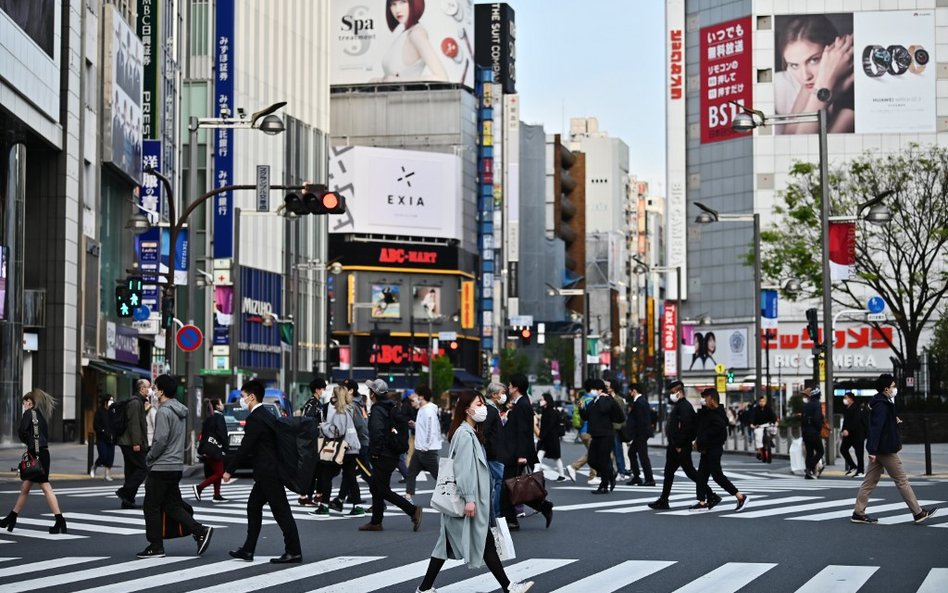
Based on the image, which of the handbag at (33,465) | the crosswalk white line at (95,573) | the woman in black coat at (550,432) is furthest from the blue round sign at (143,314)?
the crosswalk white line at (95,573)

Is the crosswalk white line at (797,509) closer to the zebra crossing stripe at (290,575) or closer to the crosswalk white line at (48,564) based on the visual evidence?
the zebra crossing stripe at (290,575)

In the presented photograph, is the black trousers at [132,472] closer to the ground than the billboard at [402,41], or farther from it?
closer to the ground

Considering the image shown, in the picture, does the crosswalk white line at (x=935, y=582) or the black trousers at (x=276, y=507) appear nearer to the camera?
the crosswalk white line at (x=935, y=582)

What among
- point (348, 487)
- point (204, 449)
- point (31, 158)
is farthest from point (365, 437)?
point (31, 158)

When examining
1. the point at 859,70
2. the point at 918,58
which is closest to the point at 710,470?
the point at 859,70

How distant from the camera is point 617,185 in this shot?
6831 inches

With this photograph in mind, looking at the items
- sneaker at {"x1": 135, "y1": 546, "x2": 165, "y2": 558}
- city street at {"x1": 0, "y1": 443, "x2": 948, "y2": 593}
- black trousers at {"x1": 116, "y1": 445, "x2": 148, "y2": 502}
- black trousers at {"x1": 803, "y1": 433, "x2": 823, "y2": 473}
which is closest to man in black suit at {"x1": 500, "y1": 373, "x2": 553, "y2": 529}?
city street at {"x1": 0, "y1": 443, "x2": 948, "y2": 593}

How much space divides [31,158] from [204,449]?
29922mm

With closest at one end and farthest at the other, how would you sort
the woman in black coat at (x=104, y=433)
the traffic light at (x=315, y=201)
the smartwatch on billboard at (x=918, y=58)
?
the traffic light at (x=315, y=201), the woman in black coat at (x=104, y=433), the smartwatch on billboard at (x=918, y=58)

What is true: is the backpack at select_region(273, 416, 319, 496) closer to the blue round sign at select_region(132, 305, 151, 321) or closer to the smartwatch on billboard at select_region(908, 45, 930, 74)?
the blue round sign at select_region(132, 305, 151, 321)

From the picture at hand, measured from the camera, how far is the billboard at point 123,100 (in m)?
55.3

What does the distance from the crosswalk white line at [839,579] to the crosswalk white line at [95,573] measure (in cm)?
565

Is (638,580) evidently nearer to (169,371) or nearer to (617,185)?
(169,371)

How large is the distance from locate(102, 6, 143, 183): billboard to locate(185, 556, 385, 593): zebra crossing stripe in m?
42.6
